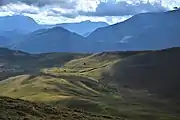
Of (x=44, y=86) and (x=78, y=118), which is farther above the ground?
(x=78, y=118)

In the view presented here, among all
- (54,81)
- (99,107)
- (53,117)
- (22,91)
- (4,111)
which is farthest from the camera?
(54,81)

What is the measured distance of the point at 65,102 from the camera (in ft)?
410

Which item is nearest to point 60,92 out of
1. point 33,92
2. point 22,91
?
point 33,92

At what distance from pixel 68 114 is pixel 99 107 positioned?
70384 millimetres

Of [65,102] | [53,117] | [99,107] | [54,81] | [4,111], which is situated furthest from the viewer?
[54,81]

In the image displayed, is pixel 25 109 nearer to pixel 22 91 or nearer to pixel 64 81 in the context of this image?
pixel 22 91

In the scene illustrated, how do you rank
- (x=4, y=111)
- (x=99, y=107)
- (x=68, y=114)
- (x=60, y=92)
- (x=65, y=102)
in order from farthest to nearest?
(x=60, y=92) < (x=65, y=102) < (x=99, y=107) < (x=68, y=114) < (x=4, y=111)

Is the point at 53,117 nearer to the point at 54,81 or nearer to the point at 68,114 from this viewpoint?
the point at 68,114

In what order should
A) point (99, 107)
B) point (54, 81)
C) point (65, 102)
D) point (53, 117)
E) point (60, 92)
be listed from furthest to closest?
point (54, 81) < point (60, 92) < point (65, 102) < point (99, 107) < point (53, 117)

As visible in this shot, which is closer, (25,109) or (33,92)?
(25,109)

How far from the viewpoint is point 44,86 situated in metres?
180

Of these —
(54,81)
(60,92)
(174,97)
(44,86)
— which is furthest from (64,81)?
(174,97)

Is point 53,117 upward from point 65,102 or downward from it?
upward

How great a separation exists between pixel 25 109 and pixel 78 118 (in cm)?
676
